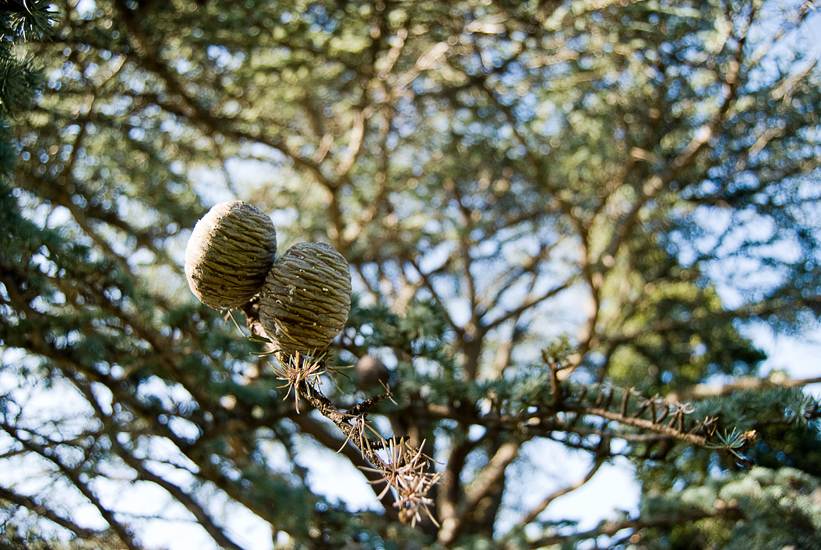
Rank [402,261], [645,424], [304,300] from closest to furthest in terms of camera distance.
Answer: [304,300], [645,424], [402,261]

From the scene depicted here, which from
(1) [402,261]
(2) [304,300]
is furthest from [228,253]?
(1) [402,261]

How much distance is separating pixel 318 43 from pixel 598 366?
3.86 meters

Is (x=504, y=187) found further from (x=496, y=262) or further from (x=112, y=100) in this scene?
(x=112, y=100)

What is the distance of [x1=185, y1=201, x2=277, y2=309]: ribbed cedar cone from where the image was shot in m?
1.06

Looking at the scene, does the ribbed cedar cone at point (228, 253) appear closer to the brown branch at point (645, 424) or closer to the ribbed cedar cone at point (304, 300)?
the ribbed cedar cone at point (304, 300)

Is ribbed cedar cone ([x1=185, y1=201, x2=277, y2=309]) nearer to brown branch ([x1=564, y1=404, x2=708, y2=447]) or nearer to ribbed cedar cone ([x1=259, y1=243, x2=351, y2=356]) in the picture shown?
ribbed cedar cone ([x1=259, y1=243, x2=351, y2=356])

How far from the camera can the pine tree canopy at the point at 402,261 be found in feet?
5.58

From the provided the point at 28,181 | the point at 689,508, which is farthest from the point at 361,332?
the point at 689,508

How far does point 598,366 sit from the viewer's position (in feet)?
18.6

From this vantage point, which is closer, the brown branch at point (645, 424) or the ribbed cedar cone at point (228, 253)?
the ribbed cedar cone at point (228, 253)

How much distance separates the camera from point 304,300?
102cm

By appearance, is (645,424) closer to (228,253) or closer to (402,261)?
(228,253)

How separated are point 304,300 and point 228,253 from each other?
0.17 meters

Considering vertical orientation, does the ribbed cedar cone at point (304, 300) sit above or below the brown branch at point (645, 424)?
below
